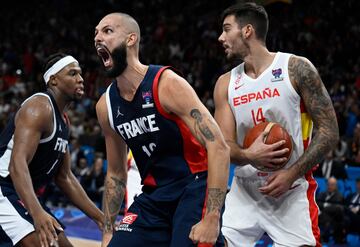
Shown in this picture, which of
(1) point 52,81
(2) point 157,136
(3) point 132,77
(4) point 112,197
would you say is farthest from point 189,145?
(1) point 52,81

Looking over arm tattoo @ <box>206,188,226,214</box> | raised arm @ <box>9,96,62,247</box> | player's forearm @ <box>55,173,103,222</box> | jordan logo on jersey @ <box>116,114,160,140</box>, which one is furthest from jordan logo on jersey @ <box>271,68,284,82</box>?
player's forearm @ <box>55,173,103,222</box>

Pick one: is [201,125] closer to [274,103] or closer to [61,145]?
[274,103]

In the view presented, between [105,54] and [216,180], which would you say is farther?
[105,54]

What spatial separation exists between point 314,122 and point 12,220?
2.15 m

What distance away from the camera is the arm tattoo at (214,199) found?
3086 millimetres

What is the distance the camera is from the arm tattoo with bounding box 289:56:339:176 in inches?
144

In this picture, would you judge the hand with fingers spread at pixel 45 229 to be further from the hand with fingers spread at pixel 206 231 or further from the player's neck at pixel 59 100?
the hand with fingers spread at pixel 206 231

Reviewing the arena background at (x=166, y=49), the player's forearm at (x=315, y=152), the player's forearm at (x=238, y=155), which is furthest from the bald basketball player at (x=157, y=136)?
the arena background at (x=166, y=49)

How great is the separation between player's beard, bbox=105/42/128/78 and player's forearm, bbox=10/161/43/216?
42.1 inches

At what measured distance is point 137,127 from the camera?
3486 mm

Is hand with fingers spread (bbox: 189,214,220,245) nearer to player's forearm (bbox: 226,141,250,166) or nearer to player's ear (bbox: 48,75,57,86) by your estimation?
player's forearm (bbox: 226,141,250,166)

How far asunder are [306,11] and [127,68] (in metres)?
12.4

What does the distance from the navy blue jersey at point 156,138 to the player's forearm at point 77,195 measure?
1253 mm

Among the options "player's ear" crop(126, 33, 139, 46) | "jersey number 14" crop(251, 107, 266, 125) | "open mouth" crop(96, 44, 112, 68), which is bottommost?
"jersey number 14" crop(251, 107, 266, 125)
